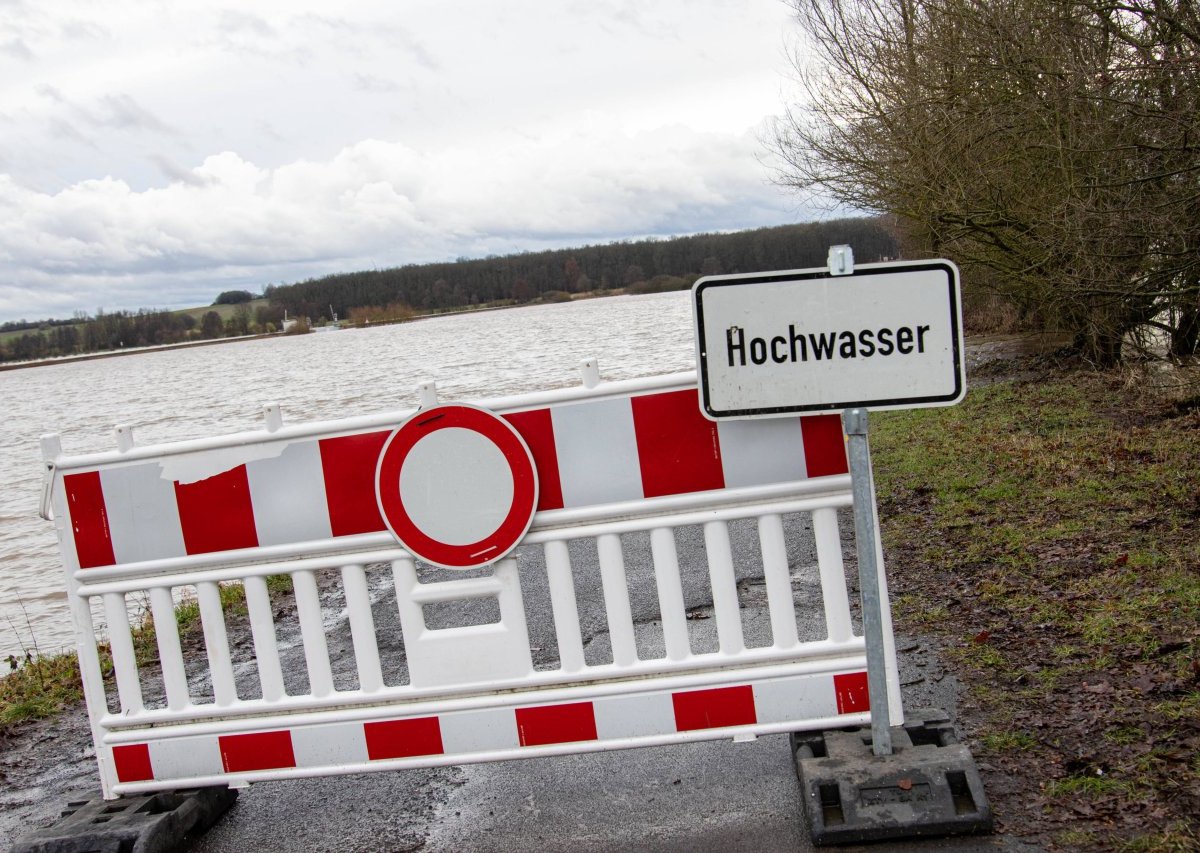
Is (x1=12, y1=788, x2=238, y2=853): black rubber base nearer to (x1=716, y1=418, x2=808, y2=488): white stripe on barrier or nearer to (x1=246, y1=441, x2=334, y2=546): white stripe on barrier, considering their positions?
(x1=246, y1=441, x2=334, y2=546): white stripe on barrier

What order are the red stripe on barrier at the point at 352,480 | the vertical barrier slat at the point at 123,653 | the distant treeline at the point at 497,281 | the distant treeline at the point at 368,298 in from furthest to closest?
the distant treeline at the point at 368,298
the distant treeline at the point at 497,281
the vertical barrier slat at the point at 123,653
the red stripe on barrier at the point at 352,480

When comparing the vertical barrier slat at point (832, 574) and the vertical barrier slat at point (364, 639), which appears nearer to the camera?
the vertical barrier slat at point (832, 574)

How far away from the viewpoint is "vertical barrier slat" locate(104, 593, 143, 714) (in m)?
3.81

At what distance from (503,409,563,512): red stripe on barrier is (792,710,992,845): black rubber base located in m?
1.17

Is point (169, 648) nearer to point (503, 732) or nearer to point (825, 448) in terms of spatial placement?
point (503, 732)

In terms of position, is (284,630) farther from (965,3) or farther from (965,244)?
(965,244)

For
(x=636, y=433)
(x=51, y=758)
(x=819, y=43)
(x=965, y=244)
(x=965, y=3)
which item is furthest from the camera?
(x=819, y=43)

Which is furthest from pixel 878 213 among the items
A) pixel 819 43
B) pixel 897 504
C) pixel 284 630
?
pixel 284 630

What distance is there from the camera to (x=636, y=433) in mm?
3514

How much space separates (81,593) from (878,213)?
1824cm

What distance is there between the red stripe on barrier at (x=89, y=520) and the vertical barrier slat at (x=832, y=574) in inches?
96.1

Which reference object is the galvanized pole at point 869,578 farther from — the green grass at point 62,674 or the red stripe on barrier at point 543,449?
the green grass at point 62,674

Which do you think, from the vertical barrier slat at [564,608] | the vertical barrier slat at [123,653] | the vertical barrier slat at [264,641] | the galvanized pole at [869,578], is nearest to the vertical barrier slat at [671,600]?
the vertical barrier slat at [564,608]

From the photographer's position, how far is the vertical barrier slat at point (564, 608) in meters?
3.59
